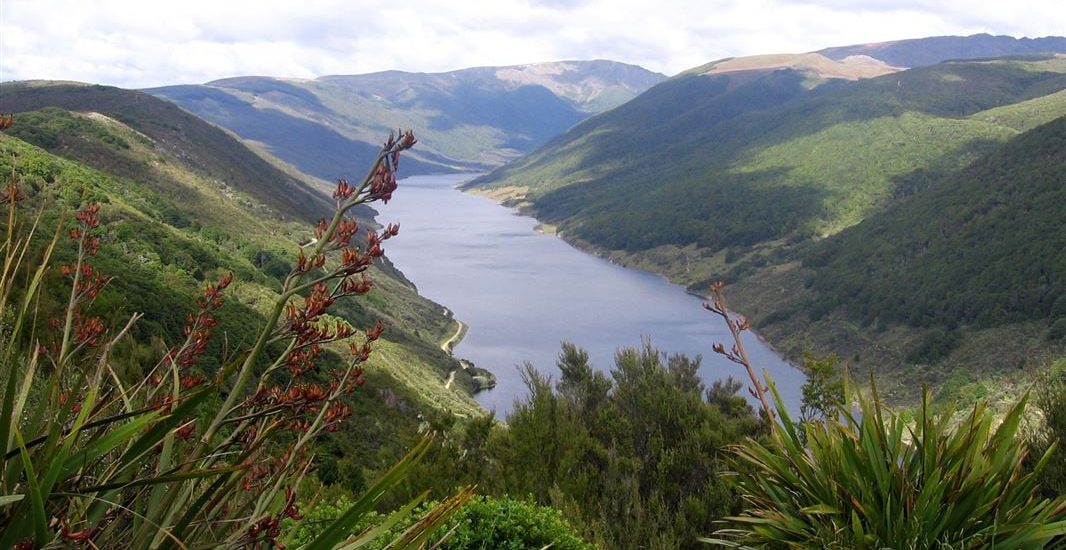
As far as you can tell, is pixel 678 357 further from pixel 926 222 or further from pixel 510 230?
pixel 510 230

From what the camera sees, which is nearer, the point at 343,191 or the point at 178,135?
the point at 343,191

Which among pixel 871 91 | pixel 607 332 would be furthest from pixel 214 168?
pixel 871 91

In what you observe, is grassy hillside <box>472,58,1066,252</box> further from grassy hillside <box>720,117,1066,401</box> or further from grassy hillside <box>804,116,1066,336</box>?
grassy hillside <box>804,116,1066,336</box>

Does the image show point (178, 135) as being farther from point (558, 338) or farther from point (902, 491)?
point (902, 491)

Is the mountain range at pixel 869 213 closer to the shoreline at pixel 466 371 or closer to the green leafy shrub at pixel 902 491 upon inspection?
the green leafy shrub at pixel 902 491

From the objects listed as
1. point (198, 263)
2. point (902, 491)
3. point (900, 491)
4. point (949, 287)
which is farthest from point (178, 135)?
point (902, 491)

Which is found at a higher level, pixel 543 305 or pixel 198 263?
pixel 198 263
